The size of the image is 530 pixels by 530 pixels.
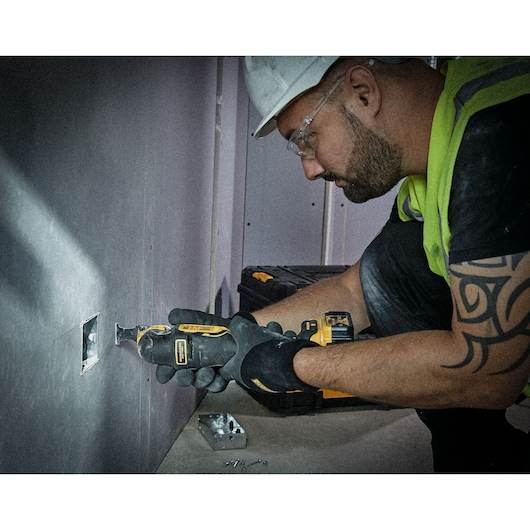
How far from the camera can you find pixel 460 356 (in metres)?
1.21

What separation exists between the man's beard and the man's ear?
0.02 m

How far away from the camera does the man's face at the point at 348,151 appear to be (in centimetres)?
140

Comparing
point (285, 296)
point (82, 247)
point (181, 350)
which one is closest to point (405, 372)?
point (181, 350)

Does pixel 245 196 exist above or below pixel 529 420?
above

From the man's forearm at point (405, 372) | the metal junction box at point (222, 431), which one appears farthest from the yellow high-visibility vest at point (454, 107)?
the metal junction box at point (222, 431)

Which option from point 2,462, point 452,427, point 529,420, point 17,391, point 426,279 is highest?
point 426,279

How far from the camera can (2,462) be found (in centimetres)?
108

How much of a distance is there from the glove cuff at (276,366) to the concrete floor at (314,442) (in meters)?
0.81

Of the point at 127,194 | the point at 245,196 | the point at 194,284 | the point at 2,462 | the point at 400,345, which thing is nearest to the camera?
the point at 2,462

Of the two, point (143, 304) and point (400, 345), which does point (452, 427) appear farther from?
point (143, 304)

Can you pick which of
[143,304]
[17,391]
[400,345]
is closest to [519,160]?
[400,345]

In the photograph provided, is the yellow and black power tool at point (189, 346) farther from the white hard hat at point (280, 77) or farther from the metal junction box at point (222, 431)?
the metal junction box at point (222, 431)

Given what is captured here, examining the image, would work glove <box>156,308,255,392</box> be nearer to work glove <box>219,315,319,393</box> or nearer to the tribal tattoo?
work glove <box>219,315,319,393</box>

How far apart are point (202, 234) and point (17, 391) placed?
4.98 ft
